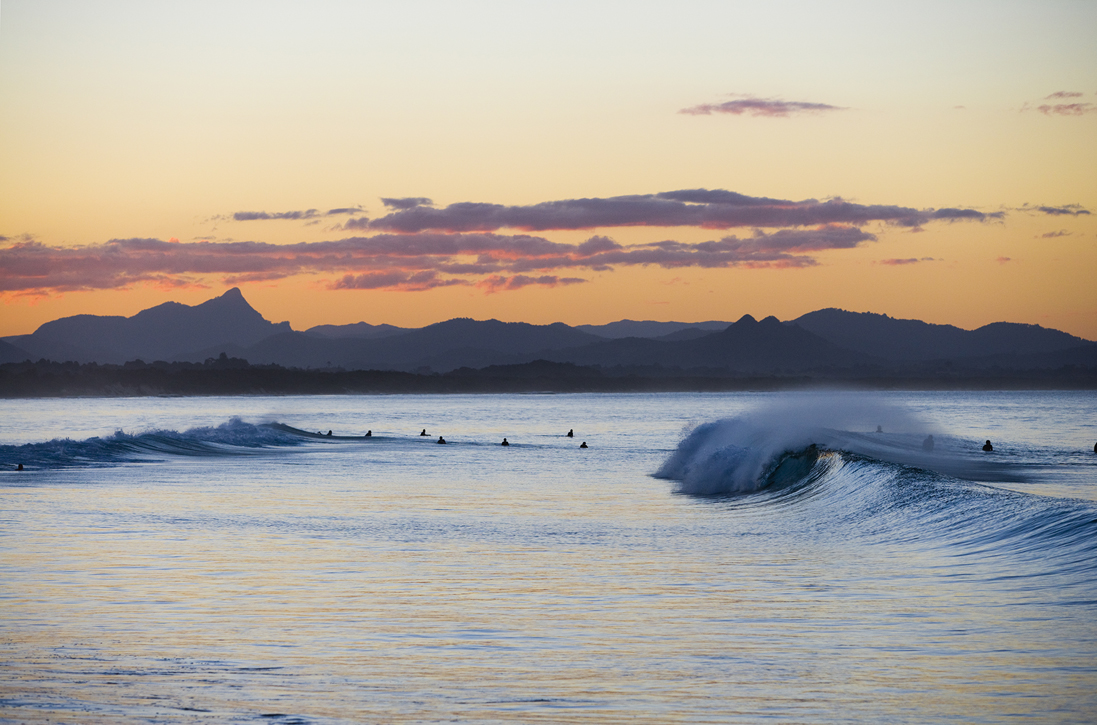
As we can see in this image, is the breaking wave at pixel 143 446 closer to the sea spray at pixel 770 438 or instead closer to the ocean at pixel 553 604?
the ocean at pixel 553 604

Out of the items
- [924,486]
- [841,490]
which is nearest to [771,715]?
[924,486]

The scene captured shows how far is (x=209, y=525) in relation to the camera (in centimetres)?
1845

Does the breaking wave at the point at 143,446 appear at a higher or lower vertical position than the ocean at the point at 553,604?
lower

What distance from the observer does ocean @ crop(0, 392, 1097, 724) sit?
761 centimetres

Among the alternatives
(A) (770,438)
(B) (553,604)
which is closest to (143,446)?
(A) (770,438)

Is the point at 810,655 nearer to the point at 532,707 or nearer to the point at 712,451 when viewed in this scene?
the point at 532,707

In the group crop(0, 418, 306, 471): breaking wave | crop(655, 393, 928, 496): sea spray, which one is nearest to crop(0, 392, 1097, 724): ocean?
crop(655, 393, 928, 496): sea spray

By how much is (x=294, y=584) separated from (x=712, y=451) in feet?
76.9

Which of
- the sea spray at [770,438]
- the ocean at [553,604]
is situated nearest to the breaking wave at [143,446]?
the ocean at [553,604]

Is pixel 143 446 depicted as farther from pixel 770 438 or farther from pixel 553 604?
pixel 553 604

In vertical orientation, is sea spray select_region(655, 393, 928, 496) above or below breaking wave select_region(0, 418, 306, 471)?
above

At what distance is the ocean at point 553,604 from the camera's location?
7.61m

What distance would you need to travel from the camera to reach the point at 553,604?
1120 cm

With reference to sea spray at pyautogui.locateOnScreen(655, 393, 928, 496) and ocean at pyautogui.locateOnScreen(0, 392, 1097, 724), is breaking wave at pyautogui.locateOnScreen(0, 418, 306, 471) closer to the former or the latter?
ocean at pyautogui.locateOnScreen(0, 392, 1097, 724)
